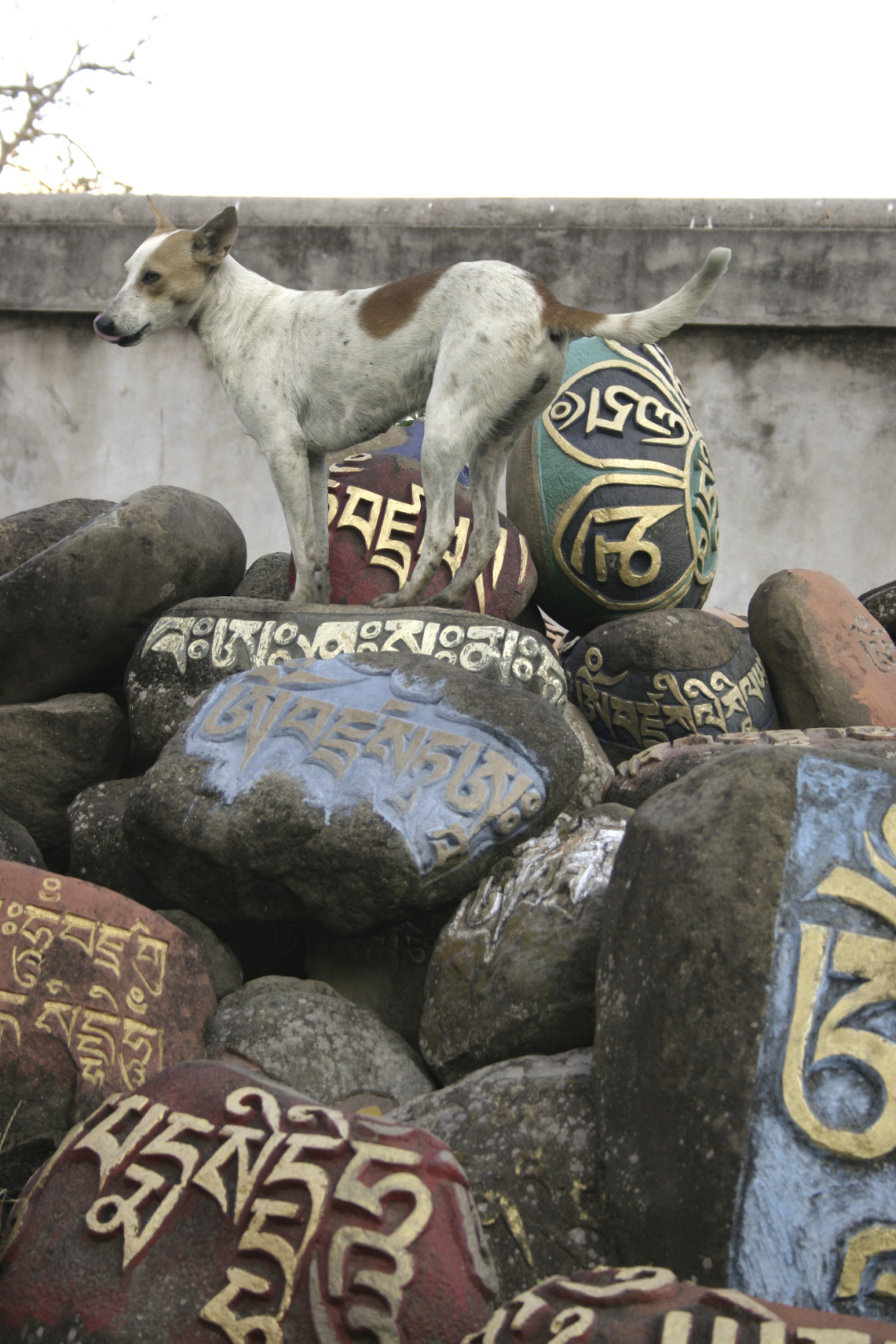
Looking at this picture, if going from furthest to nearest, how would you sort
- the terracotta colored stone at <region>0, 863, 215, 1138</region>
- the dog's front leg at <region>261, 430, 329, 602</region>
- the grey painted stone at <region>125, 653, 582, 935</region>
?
the dog's front leg at <region>261, 430, 329, 602</region>
the grey painted stone at <region>125, 653, 582, 935</region>
the terracotta colored stone at <region>0, 863, 215, 1138</region>

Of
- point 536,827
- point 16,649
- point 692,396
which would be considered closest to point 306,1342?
point 536,827

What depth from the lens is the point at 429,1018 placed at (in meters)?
2.89

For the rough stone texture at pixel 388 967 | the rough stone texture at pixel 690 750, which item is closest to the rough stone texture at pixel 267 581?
the rough stone texture at pixel 690 750

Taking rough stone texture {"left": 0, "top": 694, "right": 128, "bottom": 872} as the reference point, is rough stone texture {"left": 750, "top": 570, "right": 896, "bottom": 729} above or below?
above

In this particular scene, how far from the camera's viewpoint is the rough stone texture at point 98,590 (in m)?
4.30

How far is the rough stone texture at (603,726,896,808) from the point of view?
352 centimetres

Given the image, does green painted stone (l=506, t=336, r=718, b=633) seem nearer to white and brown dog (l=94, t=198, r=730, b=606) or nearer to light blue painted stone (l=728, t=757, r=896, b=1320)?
white and brown dog (l=94, t=198, r=730, b=606)

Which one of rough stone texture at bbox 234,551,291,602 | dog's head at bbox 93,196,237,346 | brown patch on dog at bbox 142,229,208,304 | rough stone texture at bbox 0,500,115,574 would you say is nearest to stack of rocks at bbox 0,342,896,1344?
rough stone texture at bbox 234,551,291,602

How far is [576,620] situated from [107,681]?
205 cm

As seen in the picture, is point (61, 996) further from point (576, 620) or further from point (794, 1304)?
point (576, 620)

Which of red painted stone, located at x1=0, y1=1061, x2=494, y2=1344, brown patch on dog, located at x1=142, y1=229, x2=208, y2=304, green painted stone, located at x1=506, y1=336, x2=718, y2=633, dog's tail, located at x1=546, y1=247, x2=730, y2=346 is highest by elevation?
brown patch on dog, located at x1=142, y1=229, x2=208, y2=304

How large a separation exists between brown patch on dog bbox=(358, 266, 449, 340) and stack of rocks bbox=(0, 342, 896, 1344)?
781 mm

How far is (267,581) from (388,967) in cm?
222

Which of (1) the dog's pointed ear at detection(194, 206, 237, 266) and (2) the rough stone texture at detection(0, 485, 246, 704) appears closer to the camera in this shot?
(2) the rough stone texture at detection(0, 485, 246, 704)
